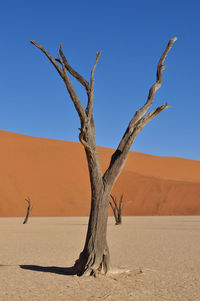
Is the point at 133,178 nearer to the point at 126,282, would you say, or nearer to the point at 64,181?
the point at 64,181

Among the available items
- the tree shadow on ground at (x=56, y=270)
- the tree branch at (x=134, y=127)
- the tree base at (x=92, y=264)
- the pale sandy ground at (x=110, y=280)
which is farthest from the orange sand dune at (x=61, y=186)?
the tree branch at (x=134, y=127)

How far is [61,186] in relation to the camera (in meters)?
58.2

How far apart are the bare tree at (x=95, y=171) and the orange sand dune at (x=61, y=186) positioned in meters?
41.4

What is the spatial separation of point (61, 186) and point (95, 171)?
50321mm

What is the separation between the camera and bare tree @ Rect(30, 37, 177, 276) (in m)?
8.27

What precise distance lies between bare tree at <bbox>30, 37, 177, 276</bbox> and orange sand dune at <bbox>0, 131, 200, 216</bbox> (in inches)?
1629

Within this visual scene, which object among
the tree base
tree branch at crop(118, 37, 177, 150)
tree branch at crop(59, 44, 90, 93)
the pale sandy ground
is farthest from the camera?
tree branch at crop(118, 37, 177, 150)

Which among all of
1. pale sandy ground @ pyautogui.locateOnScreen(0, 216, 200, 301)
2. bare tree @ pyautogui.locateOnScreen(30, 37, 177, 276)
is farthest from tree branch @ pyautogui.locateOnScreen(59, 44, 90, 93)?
pale sandy ground @ pyautogui.locateOnScreen(0, 216, 200, 301)

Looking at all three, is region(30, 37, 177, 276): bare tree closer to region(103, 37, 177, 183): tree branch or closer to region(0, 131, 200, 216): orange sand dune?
region(103, 37, 177, 183): tree branch

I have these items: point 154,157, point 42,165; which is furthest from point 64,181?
point 154,157

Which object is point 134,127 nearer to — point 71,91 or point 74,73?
point 71,91

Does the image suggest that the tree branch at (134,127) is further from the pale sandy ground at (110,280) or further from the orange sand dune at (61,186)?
the orange sand dune at (61,186)

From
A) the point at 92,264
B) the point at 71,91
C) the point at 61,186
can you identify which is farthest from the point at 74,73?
the point at 61,186

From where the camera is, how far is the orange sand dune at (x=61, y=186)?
52469 millimetres
